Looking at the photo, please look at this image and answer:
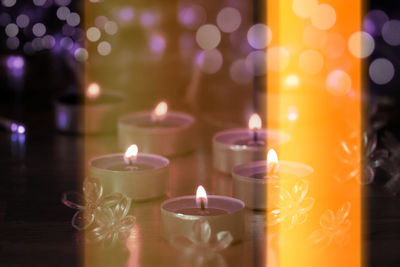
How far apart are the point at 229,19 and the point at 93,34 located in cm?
75

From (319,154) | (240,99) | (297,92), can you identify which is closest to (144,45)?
(240,99)

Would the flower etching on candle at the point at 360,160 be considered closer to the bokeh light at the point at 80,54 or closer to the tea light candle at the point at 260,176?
the tea light candle at the point at 260,176

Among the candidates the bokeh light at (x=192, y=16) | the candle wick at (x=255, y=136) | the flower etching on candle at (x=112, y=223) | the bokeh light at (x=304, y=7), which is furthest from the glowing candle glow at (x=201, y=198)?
the bokeh light at (x=304, y=7)

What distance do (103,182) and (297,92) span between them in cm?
82

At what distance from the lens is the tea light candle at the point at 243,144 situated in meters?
1.61

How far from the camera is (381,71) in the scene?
10.5 ft

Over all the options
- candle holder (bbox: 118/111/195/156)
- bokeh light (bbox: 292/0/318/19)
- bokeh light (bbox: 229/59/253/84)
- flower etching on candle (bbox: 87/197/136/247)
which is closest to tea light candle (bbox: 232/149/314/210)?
flower etching on candle (bbox: 87/197/136/247)

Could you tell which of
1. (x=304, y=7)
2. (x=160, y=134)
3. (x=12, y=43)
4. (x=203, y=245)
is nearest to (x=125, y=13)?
(x=12, y=43)

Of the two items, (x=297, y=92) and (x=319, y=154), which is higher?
(x=297, y=92)

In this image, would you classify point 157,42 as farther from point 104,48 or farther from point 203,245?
point 203,245

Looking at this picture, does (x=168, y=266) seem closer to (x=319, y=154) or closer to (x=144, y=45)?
(x=319, y=154)

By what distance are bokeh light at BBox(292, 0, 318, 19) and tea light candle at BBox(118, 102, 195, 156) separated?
1.56 meters

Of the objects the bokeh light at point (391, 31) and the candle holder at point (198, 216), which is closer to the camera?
the candle holder at point (198, 216)

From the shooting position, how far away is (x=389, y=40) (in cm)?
341
